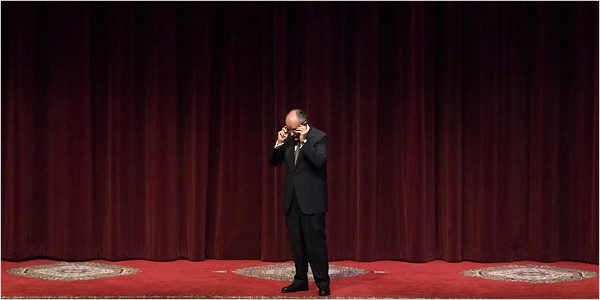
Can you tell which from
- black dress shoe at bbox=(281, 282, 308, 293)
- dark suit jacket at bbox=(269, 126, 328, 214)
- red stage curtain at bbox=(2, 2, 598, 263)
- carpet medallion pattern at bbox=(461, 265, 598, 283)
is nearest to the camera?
dark suit jacket at bbox=(269, 126, 328, 214)

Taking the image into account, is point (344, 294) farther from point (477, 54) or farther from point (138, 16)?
point (138, 16)

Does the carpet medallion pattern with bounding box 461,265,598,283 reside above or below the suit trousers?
below

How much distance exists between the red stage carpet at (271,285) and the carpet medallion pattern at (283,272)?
0.10m

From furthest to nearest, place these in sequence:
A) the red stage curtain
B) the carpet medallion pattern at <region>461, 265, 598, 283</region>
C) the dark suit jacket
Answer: the red stage curtain → the carpet medallion pattern at <region>461, 265, 598, 283</region> → the dark suit jacket

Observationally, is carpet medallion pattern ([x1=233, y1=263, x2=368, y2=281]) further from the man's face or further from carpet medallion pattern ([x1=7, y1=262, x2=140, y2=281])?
the man's face

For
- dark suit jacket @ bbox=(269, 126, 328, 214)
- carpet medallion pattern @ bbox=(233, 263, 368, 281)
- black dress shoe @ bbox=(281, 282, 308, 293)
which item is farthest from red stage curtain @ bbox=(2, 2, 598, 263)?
dark suit jacket @ bbox=(269, 126, 328, 214)

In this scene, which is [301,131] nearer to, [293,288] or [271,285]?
[293,288]

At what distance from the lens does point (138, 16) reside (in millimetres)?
→ 6172

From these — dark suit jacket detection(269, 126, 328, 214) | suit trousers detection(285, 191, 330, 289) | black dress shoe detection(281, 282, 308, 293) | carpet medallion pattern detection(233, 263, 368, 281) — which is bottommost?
carpet medallion pattern detection(233, 263, 368, 281)

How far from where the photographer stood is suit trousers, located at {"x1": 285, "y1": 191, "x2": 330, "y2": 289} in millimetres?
4457

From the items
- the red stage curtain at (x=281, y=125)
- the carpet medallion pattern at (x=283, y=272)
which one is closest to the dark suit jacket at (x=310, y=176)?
the carpet medallion pattern at (x=283, y=272)

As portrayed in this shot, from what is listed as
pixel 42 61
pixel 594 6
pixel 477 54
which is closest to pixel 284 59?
pixel 477 54

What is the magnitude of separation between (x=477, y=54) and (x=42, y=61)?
344 cm

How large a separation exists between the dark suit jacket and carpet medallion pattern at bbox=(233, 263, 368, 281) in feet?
3.03
